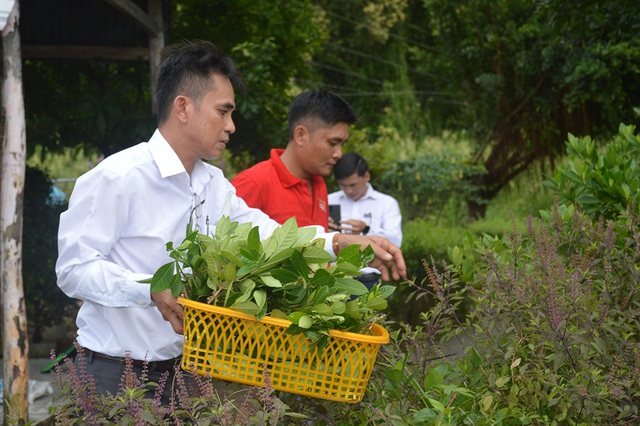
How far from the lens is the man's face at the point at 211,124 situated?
9.70ft

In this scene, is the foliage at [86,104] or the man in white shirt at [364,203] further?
the foliage at [86,104]

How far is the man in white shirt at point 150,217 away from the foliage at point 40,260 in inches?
243

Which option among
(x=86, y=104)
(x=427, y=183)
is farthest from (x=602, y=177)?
(x=427, y=183)

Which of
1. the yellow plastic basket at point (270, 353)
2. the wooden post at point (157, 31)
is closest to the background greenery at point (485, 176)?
the yellow plastic basket at point (270, 353)

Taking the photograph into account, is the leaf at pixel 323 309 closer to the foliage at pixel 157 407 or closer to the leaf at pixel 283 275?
the leaf at pixel 283 275

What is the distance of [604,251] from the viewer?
296 centimetres

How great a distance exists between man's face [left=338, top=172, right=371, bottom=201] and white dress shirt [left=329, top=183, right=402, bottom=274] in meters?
0.04

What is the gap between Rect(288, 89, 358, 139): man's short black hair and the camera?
4.77 metres

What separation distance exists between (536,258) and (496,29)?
11.9 meters

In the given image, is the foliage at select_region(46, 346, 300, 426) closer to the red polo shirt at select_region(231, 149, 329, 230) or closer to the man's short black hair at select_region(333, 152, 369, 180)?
the red polo shirt at select_region(231, 149, 329, 230)

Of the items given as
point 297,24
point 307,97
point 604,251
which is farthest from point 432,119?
point 604,251

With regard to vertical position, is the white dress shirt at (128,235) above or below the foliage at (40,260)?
above

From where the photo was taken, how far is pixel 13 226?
5.65 m

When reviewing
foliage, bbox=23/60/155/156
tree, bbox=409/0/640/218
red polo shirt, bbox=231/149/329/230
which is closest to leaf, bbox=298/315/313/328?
red polo shirt, bbox=231/149/329/230
